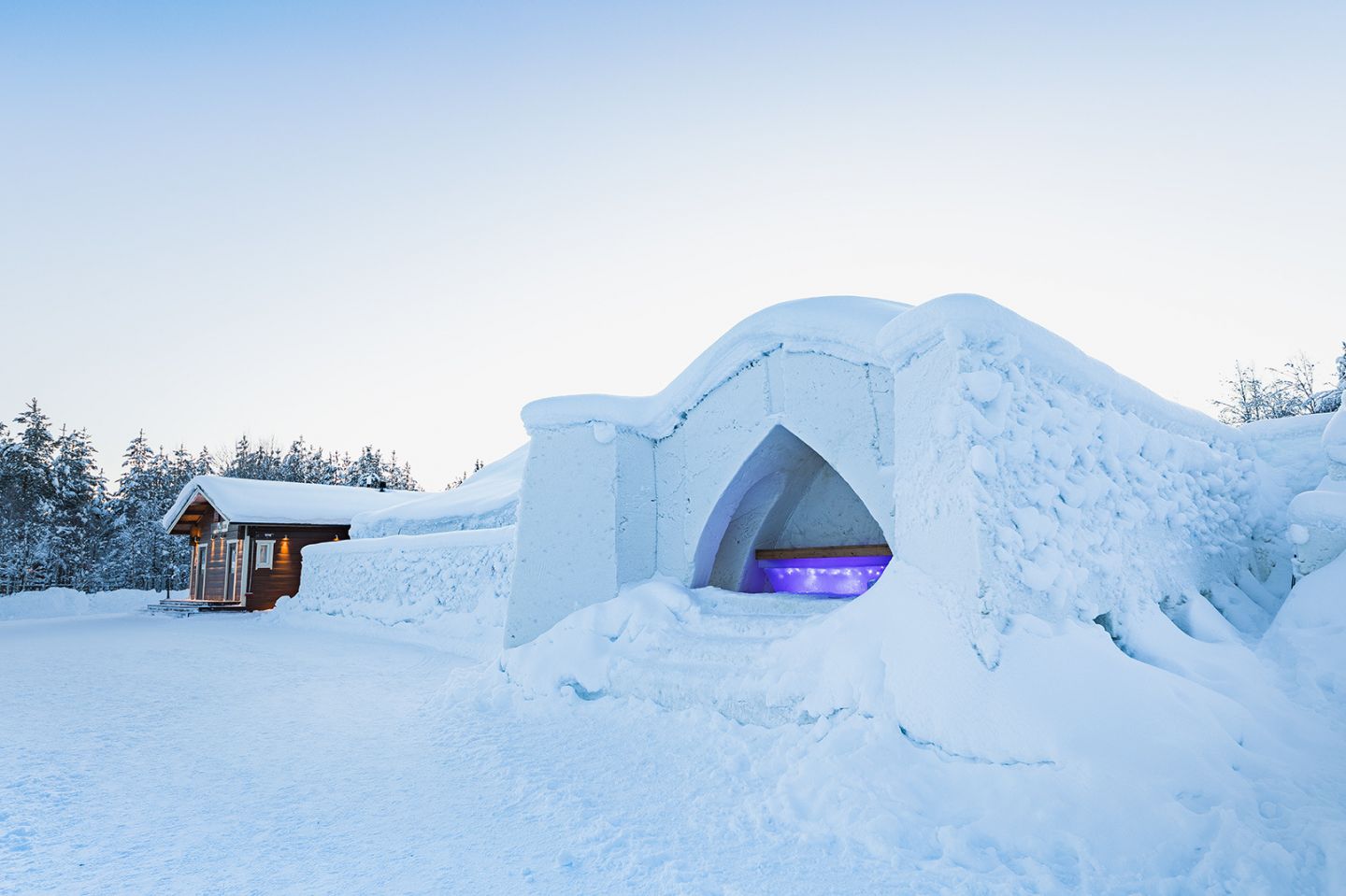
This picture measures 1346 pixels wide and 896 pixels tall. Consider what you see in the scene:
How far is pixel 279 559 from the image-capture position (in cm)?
1948

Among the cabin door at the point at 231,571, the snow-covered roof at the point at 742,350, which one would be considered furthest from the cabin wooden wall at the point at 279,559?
the snow-covered roof at the point at 742,350

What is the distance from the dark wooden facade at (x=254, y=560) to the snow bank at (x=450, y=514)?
1.66 meters

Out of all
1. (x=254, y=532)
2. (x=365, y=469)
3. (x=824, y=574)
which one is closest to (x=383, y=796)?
(x=824, y=574)

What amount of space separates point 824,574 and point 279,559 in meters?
17.1

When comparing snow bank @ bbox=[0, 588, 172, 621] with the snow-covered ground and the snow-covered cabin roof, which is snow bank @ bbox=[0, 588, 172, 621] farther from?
the snow-covered ground

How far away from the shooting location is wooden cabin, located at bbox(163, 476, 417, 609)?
62.1 ft

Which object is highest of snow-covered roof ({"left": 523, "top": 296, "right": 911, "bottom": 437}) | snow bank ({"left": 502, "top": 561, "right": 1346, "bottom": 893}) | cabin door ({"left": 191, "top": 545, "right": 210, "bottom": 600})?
snow-covered roof ({"left": 523, "top": 296, "right": 911, "bottom": 437})

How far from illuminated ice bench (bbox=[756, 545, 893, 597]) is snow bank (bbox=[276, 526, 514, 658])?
12.7 ft

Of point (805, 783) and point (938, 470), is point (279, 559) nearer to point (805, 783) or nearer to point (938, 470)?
point (805, 783)

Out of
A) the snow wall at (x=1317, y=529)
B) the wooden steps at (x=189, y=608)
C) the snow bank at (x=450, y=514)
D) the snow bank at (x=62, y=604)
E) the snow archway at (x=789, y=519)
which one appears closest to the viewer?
Result: the snow wall at (x=1317, y=529)

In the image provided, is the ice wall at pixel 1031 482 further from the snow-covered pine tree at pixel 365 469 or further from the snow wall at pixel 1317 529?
the snow-covered pine tree at pixel 365 469

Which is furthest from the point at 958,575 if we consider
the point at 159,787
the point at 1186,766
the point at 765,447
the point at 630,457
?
the point at 159,787

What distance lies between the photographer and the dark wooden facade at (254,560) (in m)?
19.0

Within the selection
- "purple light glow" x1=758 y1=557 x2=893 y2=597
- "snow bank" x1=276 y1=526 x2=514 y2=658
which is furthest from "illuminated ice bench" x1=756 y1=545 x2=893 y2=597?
"snow bank" x1=276 y1=526 x2=514 y2=658
